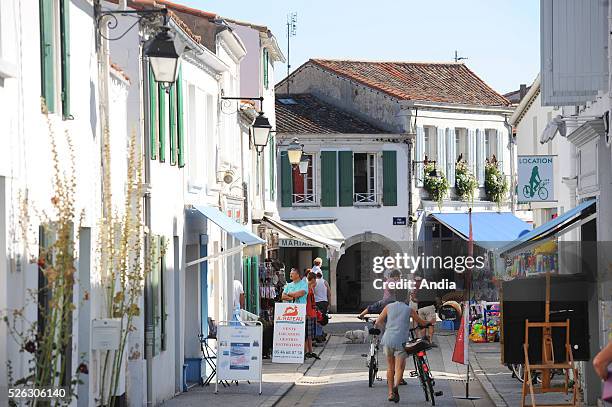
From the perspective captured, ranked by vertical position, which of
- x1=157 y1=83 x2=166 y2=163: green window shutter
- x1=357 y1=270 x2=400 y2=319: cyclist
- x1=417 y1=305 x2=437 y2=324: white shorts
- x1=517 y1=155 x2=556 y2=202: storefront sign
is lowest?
x1=417 y1=305 x2=437 y2=324: white shorts

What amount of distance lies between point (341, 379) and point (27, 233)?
12.2 meters

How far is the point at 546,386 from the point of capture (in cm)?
1698

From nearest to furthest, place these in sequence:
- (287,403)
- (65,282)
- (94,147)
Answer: (65,282) < (94,147) < (287,403)

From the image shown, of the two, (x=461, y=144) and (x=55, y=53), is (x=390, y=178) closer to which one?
(x=461, y=144)

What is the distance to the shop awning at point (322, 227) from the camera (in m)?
46.0

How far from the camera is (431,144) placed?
4909cm

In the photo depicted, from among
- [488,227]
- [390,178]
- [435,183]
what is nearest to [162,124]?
[488,227]

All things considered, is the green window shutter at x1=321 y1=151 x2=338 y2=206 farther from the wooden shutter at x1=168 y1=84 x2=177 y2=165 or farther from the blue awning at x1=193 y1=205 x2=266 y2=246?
the wooden shutter at x1=168 y1=84 x2=177 y2=165

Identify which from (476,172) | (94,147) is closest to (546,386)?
(94,147)

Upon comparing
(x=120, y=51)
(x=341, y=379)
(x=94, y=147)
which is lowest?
(x=341, y=379)

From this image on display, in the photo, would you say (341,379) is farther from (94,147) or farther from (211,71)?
(94,147)

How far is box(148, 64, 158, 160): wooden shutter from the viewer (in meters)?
18.2

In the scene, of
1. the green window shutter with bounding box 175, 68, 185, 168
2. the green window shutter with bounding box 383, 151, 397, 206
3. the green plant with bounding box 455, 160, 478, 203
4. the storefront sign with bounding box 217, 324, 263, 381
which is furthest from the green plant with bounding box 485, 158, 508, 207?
the storefront sign with bounding box 217, 324, 263, 381

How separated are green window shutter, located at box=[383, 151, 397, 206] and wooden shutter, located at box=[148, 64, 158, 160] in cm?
2899
